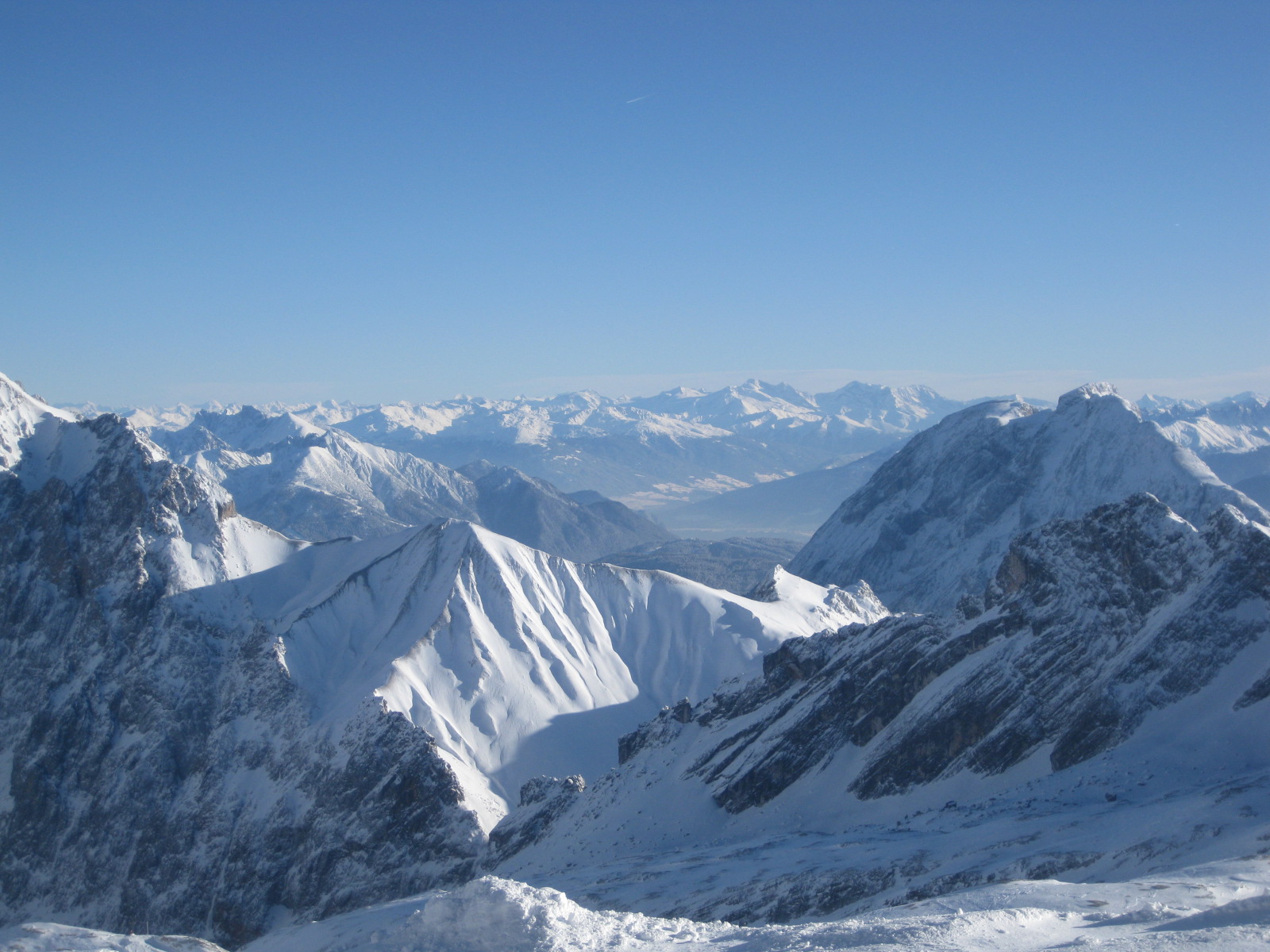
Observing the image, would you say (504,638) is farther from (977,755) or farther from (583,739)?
(977,755)

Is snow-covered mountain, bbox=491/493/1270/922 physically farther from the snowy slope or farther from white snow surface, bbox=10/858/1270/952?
the snowy slope

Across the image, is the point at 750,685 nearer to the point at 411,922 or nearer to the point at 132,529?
the point at 411,922

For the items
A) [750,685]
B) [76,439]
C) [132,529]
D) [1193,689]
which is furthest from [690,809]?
[76,439]

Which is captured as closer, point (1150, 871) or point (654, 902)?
point (1150, 871)

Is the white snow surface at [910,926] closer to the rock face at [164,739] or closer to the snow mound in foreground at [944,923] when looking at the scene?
the snow mound in foreground at [944,923]

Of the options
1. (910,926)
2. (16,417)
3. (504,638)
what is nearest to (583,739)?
(504,638)
